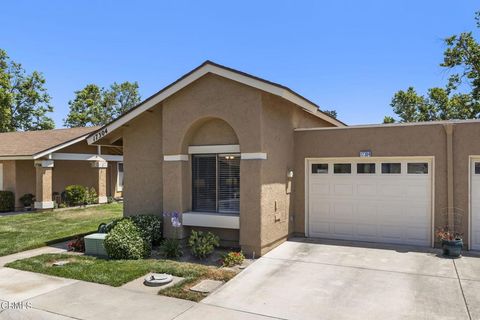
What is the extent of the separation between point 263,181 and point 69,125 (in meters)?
41.4

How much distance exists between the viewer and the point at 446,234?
9.59 metres

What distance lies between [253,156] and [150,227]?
3684 millimetres

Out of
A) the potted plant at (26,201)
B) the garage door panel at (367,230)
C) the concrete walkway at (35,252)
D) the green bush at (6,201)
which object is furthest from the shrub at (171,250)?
the green bush at (6,201)

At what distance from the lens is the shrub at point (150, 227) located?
1018 cm

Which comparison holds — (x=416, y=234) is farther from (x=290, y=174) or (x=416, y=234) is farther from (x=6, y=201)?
(x=6, y=201)

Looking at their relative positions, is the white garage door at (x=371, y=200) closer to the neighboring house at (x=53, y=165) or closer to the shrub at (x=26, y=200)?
the neighboring house at (x=53, y=165)

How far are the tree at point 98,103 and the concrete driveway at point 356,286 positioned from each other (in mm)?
37086

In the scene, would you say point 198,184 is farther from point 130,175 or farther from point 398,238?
point 398,238

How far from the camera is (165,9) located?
13.4 m

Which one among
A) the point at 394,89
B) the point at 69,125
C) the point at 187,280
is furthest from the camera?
the point at 69,125

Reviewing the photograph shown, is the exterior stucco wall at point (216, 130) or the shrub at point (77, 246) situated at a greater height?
the exterior stucco wall at point (216, 130)

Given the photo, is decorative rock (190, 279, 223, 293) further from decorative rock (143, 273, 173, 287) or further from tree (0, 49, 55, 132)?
tree (0, 49, 55, 132)

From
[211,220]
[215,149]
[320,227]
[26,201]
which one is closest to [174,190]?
[211,220]

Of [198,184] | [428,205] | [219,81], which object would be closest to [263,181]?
Result: [198,184]
